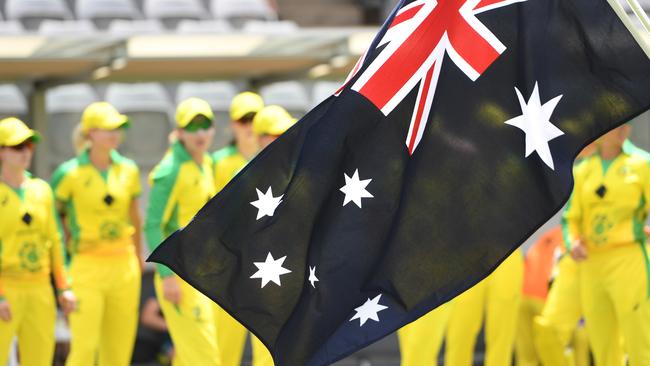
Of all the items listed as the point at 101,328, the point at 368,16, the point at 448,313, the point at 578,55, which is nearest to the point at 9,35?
the point at 101,328

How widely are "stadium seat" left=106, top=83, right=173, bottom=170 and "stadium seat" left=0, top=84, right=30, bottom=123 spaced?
3.11 feet

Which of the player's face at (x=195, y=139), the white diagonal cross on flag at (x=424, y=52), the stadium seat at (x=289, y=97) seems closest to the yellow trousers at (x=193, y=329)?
the player's face at (x=195, y=139)

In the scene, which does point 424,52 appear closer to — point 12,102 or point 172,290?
point 172,290

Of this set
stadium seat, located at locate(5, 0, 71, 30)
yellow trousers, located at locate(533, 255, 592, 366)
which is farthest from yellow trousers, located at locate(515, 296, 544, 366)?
stadium seat, located at locate(5, 0, 71, 30)

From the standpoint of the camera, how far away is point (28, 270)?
9.85 metres

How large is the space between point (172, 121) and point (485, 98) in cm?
832

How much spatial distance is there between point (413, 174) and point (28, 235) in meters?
4.15

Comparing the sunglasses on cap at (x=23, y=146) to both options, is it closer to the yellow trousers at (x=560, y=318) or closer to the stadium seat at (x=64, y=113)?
the yellow trousers at (x=560, y=318)

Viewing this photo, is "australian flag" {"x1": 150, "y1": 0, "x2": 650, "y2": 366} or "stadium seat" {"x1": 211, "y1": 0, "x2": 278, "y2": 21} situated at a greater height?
"stadium seat" {"x1": 211, "y1": 0, "x2": 278, "y2": 21}

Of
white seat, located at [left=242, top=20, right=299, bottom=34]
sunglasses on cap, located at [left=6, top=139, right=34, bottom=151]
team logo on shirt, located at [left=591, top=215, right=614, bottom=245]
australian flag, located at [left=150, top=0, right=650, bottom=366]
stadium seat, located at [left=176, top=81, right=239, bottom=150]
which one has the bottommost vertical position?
australian flag, located at [left=150, top=0, right=650, bottom=366]

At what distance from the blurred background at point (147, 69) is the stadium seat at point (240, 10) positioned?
40 centimetres

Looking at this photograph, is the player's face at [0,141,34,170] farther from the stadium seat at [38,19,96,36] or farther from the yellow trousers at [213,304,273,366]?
the stadium seat at [38,19,96,36]

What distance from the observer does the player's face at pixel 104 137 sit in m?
10.4

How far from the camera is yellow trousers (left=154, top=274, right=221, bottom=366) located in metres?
9.80
